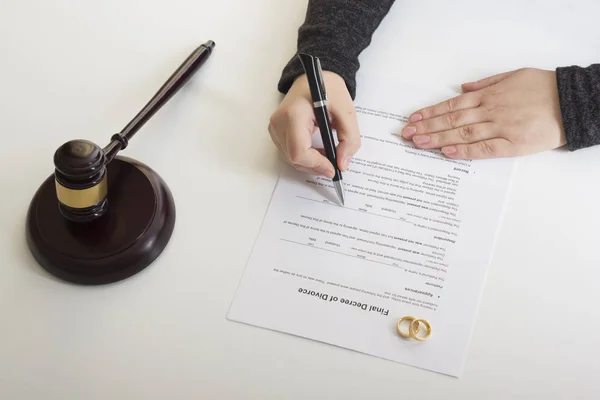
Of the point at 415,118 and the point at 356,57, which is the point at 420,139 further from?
the point at 356,57

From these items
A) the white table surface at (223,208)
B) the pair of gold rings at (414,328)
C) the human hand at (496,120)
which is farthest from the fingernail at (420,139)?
the pair of gold rings at (414,328)

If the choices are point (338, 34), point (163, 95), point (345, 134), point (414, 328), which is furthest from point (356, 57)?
point (414, 328)

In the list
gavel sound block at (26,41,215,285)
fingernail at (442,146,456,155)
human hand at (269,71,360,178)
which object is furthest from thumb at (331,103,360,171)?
gavel sound block at (26,41,215,285)

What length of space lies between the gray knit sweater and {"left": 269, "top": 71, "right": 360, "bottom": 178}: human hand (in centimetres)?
3

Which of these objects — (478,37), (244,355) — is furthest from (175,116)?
(478,37)

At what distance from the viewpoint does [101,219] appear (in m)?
0.71

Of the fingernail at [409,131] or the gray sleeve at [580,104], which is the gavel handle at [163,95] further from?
the gray sleeve at [580,104]

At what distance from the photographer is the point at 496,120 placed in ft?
2.74

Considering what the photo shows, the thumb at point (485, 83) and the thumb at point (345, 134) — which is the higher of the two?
the thumb at point (485, 83)

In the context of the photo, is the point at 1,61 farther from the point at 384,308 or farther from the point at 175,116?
the point at 384,308

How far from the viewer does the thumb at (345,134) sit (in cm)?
77

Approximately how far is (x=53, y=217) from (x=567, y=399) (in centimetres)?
63

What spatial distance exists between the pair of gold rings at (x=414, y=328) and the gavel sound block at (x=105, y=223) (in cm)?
30

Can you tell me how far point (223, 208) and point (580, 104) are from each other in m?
0.50
